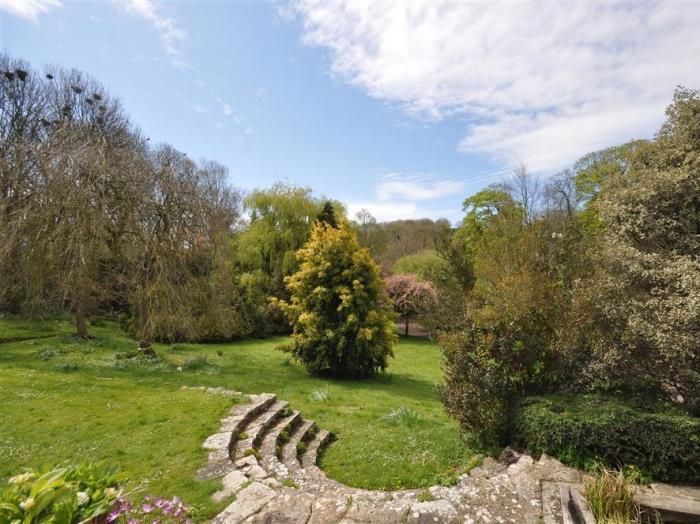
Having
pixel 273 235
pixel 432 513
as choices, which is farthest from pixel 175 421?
pixel 273 235

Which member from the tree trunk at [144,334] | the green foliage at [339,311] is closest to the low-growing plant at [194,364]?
the tree trunk at [144,334]

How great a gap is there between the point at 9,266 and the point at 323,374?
32.2 ft

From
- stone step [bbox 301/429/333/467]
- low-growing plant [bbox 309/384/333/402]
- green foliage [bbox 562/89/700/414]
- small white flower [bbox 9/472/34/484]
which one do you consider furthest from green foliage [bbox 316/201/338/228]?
small white flower [bbox 9/472/34/484]

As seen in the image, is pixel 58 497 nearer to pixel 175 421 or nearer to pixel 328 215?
pixel 175 421

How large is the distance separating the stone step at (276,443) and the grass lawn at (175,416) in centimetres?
82

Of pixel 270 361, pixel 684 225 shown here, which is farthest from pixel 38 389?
pixel 684 225

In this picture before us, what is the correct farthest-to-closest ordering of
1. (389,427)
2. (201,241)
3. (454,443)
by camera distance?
(201,241) → (389,427) → (454,443)

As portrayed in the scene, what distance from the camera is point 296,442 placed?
6.78 metres

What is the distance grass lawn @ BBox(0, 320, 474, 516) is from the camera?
5.44 m

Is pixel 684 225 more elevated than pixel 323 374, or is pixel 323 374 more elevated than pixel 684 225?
pixel 684 225

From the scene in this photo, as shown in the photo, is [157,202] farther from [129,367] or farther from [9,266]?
[129,367]

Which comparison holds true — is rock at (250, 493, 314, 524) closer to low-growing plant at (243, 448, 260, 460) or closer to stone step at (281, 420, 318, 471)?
stone step at (281, 420, 318, 471)

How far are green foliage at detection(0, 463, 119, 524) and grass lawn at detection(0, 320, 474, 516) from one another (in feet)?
6.42

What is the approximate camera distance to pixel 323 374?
42.2 ft
